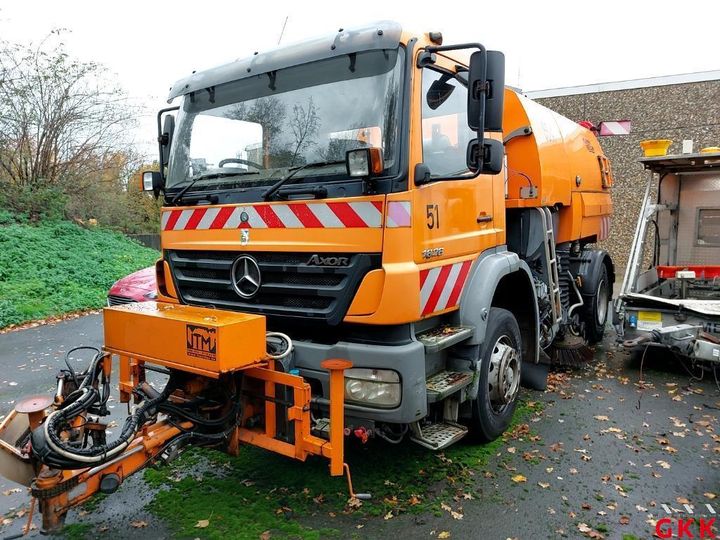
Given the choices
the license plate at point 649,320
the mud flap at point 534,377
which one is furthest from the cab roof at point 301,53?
the license plate at point 649,320

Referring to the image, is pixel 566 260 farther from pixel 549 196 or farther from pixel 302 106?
pixel 302 106

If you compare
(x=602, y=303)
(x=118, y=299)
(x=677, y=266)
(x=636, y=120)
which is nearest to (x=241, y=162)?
(x=118, y=299)

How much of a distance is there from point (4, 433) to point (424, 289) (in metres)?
2.42

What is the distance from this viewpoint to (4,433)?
288 centimetres

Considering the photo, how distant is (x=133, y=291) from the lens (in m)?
7.50

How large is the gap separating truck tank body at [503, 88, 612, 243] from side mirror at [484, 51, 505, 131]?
212cm

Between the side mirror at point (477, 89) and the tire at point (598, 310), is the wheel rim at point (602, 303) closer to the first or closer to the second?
the tire at point (598, 310)

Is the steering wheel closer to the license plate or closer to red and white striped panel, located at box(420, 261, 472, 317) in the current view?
red and white striped panel, located at box(420, 261, 472, 317)

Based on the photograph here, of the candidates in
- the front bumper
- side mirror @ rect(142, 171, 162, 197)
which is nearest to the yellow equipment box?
the front bumper

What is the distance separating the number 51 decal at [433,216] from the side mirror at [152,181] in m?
2.17

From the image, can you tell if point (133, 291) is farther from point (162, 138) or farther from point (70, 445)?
point (70, 445)

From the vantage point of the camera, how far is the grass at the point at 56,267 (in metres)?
9.74

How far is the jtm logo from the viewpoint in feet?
9.06

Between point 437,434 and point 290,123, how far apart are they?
2.21 metres
